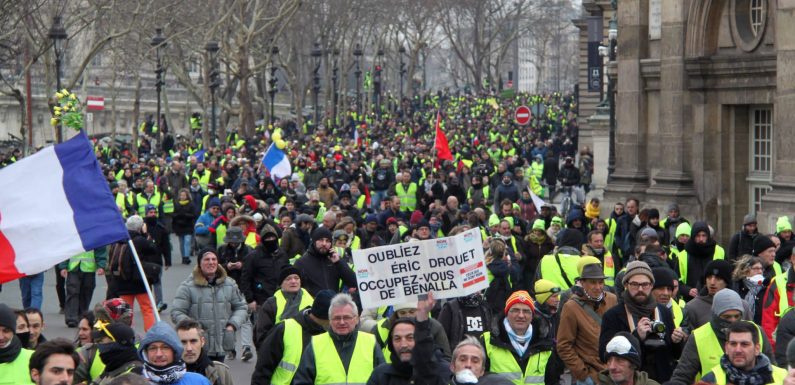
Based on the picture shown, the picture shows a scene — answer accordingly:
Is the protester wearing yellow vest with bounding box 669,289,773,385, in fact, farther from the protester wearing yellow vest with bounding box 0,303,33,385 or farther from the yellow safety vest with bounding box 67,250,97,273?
the yellow safety vest with bounding box 67,250,97,273

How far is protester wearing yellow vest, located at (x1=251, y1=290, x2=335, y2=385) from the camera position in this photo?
959 centimetres

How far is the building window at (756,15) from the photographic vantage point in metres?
23.8

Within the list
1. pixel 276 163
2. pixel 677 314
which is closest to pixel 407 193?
pixel 276 163

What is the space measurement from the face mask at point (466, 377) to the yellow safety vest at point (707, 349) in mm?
1892

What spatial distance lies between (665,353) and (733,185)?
15.3 metres

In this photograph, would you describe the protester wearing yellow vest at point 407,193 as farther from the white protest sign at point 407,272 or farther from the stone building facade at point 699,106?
the white protest sign at point 407,272

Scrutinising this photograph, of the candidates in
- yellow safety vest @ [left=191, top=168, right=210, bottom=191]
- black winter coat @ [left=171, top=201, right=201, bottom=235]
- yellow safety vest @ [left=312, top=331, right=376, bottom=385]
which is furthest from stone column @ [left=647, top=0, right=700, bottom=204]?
yellow safety vest @ [left=312, top=331, right=376, bottom=385]

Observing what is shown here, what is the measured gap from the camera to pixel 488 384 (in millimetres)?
7812

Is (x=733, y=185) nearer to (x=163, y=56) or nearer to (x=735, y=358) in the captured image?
(x=735, y=358)

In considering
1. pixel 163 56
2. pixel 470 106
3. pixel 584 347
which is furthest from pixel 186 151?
pixel 470 106

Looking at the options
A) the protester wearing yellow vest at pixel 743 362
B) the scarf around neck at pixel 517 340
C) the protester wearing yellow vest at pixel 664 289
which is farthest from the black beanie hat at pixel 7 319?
the protester wearing yellow vest at pixel 664 289

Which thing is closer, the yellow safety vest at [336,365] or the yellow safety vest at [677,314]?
the yellow safety vest at [336,365]

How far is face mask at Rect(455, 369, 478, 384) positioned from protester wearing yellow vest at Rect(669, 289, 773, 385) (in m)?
1.81

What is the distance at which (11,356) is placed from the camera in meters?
8.90
